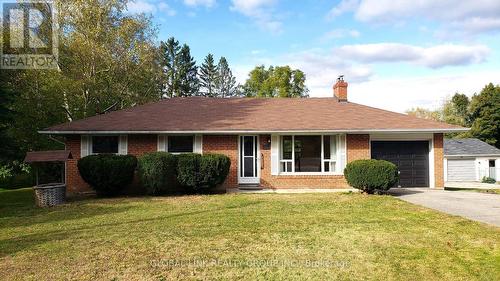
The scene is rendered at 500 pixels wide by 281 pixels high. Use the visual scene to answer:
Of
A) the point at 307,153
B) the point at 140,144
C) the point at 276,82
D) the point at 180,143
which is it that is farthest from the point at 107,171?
the point at 276,82

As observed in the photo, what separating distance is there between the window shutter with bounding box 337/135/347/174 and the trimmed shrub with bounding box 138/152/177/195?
23.6 ft

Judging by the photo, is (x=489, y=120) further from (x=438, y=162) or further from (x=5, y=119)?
(x=5, y=119)

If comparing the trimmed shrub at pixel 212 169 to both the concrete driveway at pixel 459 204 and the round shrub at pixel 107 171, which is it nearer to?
the round shrub at pixel 107 171

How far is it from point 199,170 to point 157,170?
1.58m

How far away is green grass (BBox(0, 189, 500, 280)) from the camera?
559 centimetres

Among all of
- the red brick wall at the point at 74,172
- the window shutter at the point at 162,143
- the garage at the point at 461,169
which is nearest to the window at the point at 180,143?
the window shutter at the point at 162,143

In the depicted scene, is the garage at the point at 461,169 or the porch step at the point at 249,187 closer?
the porch step at the point at 249,187

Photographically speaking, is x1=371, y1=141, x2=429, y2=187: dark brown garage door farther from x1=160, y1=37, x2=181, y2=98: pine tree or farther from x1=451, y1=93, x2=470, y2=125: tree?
x1=451, y1=93, x2=470, y2=125: tree

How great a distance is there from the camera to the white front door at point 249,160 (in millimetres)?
16516

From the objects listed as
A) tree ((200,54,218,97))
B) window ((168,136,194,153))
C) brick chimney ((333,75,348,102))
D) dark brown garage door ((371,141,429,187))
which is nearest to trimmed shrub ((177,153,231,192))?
window ((168,136,194,153))

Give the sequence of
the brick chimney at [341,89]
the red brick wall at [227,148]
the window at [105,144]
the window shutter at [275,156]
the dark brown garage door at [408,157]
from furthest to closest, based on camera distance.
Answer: the brick chimney at [341,89] < the dark brown garage door at [408,157] < the window shutter at [275,156] < the red brick wall at [227,148] < the window at [105,144]

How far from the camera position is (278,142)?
16.5m

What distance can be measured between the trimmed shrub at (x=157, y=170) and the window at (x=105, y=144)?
2.55 m

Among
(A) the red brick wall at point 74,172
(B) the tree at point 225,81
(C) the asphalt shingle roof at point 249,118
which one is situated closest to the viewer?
(A) the red brick wall at point 74,172
